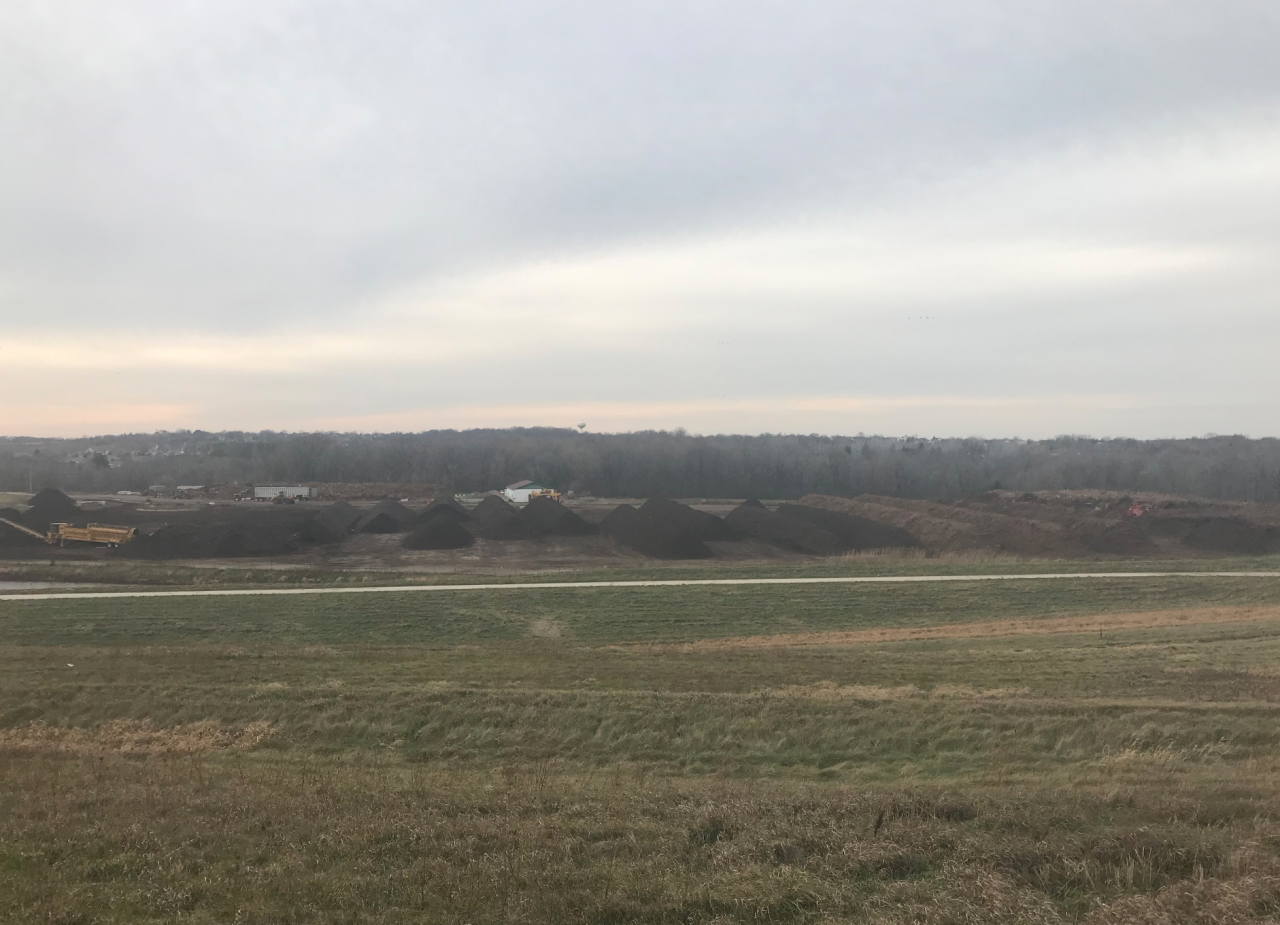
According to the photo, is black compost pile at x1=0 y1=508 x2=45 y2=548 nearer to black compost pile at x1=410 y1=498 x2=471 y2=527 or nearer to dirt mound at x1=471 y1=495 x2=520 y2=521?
black compost pile at x1=410 y1=498 x2=471 y2=527

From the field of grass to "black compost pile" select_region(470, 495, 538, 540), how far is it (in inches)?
1262

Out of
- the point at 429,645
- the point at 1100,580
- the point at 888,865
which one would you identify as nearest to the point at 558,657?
the point at 429,645

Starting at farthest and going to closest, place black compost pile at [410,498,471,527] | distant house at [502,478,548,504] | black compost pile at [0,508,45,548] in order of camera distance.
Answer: distant house at [502,478,548,504]
black compost pile at [410,498,471,527]
black compost pile at [0,508,45,548]

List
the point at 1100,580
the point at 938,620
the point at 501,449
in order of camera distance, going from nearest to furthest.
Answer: the point at 938,620 → the point at 1100,580 → the point at 501,449

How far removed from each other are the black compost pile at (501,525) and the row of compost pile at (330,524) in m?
9.10

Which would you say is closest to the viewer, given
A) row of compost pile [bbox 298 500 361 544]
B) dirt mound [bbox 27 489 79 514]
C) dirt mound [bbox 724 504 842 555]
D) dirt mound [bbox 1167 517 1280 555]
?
dirt mound [bbox 1167 517 1280 555]

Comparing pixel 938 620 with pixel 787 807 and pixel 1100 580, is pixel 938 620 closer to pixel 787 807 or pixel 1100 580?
pixel 1100 580

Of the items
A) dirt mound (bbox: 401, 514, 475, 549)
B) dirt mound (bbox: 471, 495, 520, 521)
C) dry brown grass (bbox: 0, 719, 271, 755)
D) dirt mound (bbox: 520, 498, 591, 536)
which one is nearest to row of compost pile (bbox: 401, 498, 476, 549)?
dirt mound (bbox: 401, 514, 475, 549)

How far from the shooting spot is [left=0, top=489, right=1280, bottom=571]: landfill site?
2023 inches

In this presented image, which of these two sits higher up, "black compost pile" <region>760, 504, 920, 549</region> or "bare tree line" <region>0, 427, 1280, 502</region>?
"bare tree line" <region>0, 427, 1280, 502</region>

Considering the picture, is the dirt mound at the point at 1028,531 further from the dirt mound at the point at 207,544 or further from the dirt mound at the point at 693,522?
the dirt mound at the point at 207,544

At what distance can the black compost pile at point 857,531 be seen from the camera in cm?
5662

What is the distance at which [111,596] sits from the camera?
109ft

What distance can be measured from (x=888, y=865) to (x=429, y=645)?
19.7 m
